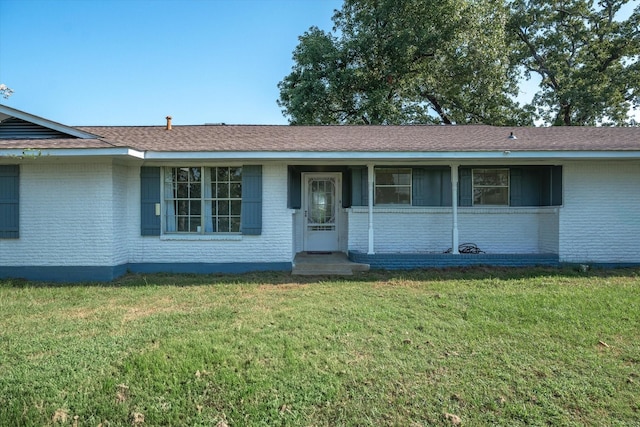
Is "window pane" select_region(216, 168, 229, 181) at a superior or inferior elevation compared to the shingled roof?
inferior

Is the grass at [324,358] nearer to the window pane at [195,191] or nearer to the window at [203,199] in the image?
the window at [203,199]

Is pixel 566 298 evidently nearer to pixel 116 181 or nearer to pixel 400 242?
pixel 400 242

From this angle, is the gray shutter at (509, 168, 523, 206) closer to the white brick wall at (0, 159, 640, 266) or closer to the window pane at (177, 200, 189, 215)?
the white brick wall at (0, 159, 640, 266)

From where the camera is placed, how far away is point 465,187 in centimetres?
941

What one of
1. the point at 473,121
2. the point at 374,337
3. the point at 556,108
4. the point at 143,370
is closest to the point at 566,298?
the point at 374,337

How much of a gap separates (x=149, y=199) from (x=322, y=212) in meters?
4.40

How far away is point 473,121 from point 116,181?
19.6m

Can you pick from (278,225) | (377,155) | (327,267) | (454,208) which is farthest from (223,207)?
(454,208)

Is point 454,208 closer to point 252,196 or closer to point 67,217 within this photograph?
point 252,196

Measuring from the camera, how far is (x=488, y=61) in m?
18.6

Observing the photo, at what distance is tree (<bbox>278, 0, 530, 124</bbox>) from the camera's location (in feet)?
60.4

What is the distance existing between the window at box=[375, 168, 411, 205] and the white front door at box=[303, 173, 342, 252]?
48.9 inches

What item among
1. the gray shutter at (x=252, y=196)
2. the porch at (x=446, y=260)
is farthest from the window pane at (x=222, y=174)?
the porch at (x=446, y=260)

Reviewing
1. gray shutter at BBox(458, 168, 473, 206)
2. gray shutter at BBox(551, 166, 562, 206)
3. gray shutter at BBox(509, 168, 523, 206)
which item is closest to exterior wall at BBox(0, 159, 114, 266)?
gray shutter at BBox(458, 168, 473, 206)
